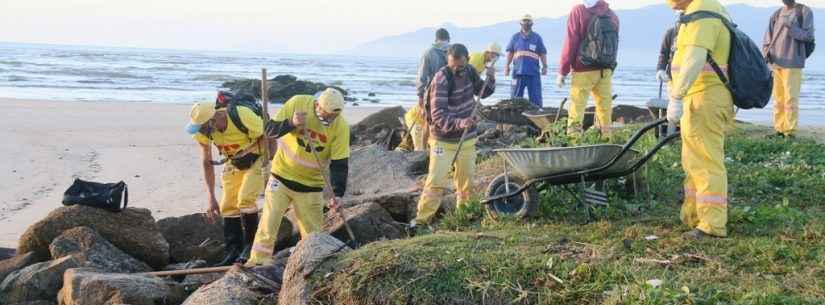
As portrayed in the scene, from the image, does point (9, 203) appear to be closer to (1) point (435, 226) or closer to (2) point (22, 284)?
(2) point (22, 284)

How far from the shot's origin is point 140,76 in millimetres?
38219

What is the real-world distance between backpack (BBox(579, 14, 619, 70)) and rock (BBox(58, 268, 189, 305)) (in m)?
4.81

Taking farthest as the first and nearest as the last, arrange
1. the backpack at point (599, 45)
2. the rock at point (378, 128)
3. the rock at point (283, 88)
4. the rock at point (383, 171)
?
the rock at point (283, 88)
the rock at point (378, 128)
the rock at point (383, 171)
the backpack at point (599, 45)

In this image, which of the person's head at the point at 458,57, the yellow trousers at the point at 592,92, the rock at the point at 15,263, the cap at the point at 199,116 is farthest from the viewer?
the yellow trousers at the point at 592,92

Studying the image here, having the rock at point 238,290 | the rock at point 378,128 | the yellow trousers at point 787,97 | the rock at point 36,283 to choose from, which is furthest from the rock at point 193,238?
the yellow trousers at point 787,97

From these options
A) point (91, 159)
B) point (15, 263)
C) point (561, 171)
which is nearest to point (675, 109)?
point (561, 171)

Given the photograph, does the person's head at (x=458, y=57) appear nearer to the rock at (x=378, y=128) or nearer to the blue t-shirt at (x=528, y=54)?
the rock at (x=378, y=128)

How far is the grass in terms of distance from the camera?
466cm

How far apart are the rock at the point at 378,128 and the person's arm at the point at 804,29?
208 inches

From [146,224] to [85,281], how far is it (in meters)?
1.58

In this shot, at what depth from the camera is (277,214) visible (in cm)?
658

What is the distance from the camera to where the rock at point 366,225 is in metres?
6.96

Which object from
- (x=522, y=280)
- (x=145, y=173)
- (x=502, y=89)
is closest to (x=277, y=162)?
(x=522, y=280)

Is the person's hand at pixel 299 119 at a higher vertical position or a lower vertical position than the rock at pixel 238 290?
higher
